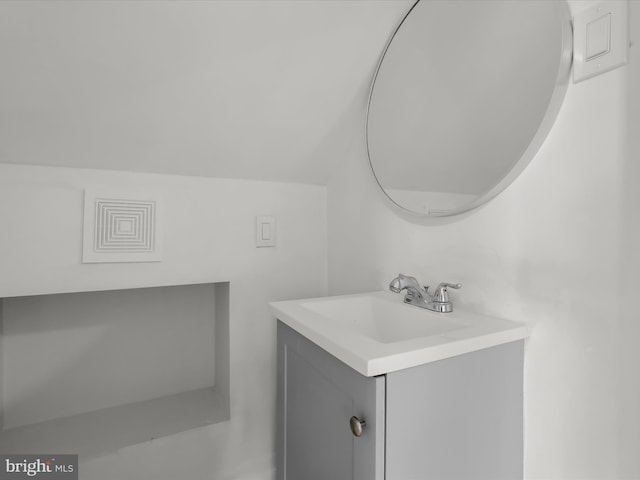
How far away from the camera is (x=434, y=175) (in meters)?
0.98

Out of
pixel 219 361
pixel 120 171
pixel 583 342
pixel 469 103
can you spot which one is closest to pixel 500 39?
pixel 469 103

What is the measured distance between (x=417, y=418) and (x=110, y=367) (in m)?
1.49

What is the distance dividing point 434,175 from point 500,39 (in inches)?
13.8

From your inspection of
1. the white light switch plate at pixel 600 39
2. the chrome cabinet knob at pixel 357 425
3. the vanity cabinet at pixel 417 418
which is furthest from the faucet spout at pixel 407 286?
the white light switch plate at pixel 600 39

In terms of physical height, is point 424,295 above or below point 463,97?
below

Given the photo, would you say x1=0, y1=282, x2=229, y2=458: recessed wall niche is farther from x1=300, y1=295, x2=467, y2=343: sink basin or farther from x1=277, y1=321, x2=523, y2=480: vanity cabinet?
x1=277, y1=321, x2=523, y2=480: vanity cabinet

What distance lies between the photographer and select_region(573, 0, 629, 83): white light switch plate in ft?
2.01

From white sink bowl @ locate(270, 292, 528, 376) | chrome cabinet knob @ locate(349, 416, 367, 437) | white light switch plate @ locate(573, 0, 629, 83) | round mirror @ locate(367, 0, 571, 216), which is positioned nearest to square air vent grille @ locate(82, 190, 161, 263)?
white sink bowl @ locate(270, 292, 528, 376)

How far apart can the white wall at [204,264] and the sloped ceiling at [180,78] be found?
0.30ft

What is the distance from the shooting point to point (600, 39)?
641 millimetres

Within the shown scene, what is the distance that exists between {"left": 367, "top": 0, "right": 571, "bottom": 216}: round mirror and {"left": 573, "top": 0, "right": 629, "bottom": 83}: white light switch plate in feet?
0.06

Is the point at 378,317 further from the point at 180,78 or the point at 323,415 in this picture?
the point at 180,78

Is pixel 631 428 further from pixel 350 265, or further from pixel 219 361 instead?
pixel 219 361

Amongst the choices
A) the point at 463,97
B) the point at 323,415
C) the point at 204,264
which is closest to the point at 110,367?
the point at 204,264
